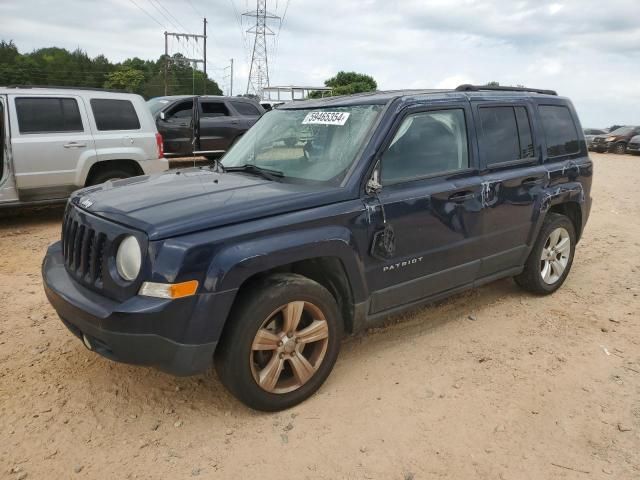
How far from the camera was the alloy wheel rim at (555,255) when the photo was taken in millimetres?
4863

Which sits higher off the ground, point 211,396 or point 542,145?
point 542,145

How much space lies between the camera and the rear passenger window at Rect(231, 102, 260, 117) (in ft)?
41.8

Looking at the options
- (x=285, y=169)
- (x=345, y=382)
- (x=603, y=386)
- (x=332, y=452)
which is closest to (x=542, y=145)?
(x=603, y=386)

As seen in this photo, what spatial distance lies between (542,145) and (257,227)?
3.00 metres

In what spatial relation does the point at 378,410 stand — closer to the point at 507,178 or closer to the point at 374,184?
the point at 374,184

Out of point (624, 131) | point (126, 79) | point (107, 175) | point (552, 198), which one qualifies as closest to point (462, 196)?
point (552, 198)

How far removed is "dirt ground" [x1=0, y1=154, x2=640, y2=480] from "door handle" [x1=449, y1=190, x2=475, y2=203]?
1092 mm

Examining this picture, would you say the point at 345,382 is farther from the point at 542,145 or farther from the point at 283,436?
the point at 542,145

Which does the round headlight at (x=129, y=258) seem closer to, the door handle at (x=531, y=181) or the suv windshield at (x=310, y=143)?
the suv windshield at (x=310, y=143)

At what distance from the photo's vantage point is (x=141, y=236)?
266 cm

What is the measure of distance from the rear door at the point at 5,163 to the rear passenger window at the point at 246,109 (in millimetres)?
6455

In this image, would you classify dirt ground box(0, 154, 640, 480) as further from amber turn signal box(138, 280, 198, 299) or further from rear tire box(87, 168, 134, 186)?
rear tire box(87, 168, 134, 186)

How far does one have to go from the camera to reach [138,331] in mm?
2598

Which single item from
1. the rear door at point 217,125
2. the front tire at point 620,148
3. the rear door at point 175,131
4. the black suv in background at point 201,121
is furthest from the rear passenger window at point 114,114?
the front tire at point 620,148
